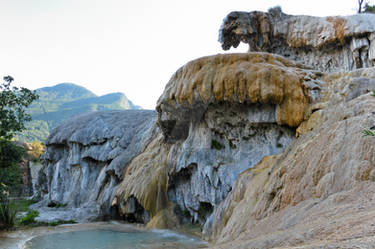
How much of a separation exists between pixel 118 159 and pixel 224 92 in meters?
10.5

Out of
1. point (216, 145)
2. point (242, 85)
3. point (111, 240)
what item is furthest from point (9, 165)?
point (242, 85)

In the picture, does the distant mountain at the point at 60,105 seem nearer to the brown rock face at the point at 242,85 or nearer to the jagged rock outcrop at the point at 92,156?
the jagged rock outcrop at the point at 92,156

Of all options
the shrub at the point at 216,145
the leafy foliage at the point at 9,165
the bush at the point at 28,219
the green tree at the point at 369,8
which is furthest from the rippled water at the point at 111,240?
→ the green tree at the point at 369,8

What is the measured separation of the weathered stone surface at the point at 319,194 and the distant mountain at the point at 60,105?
68.9 meters

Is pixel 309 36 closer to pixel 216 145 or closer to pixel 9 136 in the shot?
pixel 216 145

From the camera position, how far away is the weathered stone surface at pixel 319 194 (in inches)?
165

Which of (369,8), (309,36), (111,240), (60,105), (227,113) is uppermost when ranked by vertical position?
(369,8)

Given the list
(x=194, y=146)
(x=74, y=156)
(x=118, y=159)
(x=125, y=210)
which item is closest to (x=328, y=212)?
(x=194, y=146)

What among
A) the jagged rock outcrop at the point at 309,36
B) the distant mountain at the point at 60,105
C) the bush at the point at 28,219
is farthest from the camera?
the distant mountain at the point at 60,105

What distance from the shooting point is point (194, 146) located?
44.8ft

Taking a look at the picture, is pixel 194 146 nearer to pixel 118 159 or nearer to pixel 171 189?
pixel 171 189

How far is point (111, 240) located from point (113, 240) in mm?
88

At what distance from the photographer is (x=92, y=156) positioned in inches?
897

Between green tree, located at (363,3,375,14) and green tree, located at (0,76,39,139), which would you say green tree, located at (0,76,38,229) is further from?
green tree, located at (363,3,375,14)
